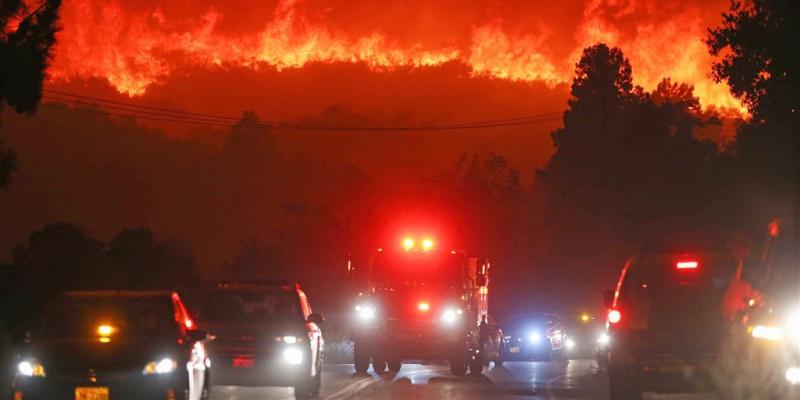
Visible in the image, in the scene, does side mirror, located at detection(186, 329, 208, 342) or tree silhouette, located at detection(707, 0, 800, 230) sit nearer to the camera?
side mirror, located at detection(186, 329, 208, 342)

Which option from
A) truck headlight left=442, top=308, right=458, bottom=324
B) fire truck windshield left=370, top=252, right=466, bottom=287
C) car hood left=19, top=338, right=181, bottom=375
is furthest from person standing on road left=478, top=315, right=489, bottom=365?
car hood left=19, top=338, right=181, bottom=375

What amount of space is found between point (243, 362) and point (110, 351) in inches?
220

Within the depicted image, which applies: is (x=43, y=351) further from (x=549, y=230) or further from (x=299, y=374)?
(x=549, y=230)

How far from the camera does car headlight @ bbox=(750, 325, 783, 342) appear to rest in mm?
16078

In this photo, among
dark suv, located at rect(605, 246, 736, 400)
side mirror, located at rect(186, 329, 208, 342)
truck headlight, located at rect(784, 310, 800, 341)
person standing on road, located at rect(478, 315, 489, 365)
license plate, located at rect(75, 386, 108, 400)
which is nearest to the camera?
truck headlight, located at rect(784, 310, 800, 341)

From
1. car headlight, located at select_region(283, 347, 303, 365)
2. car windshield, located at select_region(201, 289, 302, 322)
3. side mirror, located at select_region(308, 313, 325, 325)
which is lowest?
car headlight, located at select_region(283, 347, 303, 365)

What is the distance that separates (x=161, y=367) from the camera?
16562 mm

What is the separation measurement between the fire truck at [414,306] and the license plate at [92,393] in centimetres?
1569

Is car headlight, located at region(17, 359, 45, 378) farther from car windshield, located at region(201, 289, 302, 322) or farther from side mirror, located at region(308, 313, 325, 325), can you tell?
side mirror, located at region(308, 313, 325, 325)

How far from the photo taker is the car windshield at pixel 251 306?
2273 cm

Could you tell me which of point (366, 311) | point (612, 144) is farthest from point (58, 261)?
point (612, 144)

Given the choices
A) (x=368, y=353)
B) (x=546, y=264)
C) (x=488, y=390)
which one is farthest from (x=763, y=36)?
(x=546, y=264)

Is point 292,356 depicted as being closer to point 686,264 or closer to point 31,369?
point 31,369

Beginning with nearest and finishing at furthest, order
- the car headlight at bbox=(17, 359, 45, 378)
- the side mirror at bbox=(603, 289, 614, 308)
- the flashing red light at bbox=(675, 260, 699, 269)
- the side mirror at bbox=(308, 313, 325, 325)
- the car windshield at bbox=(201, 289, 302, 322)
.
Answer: the car headlight at bbox=(17, 359, 45, 378) < the flashing red light at bbox=(675, 260, 699, 269) < the side mirror at bbox=(603, 289, 614, 308) < the car windshield at bbox=(201, 289, 302, 322) < the side mirror at bbox=(308, 313, 325, 325)
